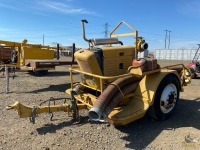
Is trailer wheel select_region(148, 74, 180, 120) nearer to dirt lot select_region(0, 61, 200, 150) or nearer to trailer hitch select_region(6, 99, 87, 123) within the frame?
dirt lot select_region(0, 61, 200, 150)

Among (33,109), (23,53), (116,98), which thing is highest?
(23,53)

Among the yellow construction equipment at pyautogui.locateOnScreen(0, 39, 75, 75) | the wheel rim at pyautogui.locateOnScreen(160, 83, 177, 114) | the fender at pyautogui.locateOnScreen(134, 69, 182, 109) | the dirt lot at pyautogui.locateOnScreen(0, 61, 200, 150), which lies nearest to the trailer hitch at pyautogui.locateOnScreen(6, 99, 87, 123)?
the dirt lot at pyautogui.locateOnScreen(0, 61, 200, 150)

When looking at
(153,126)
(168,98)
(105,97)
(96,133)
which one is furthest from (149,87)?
(96,133)

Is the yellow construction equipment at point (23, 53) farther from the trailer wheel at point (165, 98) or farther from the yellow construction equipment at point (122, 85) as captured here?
the trailer wheel at point (165, 98)

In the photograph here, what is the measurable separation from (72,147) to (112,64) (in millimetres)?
1789

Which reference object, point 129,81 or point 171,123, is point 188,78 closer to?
point 171,123

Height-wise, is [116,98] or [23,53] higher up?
[23,53]

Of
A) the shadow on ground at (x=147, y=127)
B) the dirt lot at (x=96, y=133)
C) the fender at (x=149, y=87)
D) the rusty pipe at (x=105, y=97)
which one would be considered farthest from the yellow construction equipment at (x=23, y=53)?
the rusty pipe at (x=105, y=97)

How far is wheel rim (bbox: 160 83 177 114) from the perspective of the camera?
5121 millimetres

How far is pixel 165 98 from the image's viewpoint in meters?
5.16

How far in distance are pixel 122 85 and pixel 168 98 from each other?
50.8 inches

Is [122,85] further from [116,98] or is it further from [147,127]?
[147,127]

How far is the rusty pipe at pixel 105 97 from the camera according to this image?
396 centimetres

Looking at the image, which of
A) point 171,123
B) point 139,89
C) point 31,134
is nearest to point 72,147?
point 31,134
